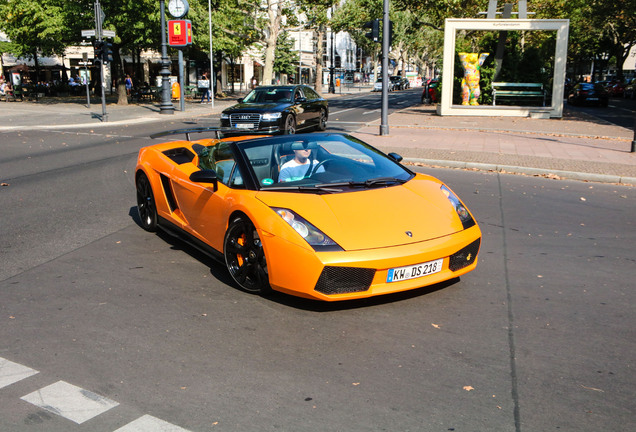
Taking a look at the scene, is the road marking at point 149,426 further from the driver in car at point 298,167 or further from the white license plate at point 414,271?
the driver in car at point 298,167

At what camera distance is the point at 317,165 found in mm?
5680

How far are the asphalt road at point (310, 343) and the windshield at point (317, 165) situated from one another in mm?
1003

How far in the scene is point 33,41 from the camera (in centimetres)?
3428

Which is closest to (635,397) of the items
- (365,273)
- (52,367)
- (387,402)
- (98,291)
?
(387,402)

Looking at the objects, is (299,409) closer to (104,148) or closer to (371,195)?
(371,195)

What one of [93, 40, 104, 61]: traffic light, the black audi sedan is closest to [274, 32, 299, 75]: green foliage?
[93, 40, 104, 61]: traffic light

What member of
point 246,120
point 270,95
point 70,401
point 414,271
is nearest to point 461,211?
point 414,271

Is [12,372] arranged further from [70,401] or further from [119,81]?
[119,81]

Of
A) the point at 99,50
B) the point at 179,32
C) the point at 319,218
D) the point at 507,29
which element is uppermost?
the point at 179,32

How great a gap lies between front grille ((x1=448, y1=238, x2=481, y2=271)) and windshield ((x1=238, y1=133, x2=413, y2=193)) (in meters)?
0.91

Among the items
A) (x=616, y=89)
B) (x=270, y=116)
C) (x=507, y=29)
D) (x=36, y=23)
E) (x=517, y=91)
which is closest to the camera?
(x=270, y=116)

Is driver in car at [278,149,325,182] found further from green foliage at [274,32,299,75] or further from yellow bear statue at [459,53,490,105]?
green foliage at [274,32,299,75]

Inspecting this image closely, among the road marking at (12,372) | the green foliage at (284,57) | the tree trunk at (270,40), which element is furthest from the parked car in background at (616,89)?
the road marking at (12,372)

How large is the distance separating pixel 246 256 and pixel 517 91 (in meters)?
27.2
